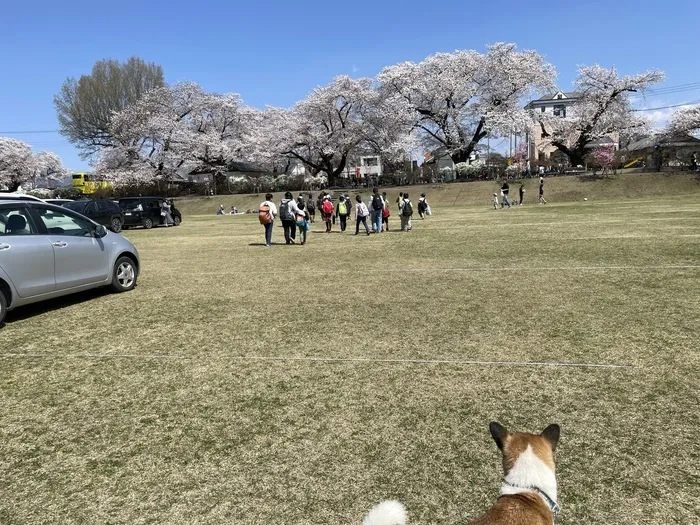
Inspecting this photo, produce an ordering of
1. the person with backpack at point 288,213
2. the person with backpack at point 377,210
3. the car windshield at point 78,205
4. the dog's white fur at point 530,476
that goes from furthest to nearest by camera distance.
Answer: the car windshield at point 78,205 → the person with backpack at point 377,210 → the person with backpack at point 288,213 → the dog's white fur at point 530,476

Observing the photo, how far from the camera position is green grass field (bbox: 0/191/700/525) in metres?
2.63

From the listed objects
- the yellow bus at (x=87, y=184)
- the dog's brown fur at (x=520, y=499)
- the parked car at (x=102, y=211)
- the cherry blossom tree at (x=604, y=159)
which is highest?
the yellow bus at (x=87, y=184)

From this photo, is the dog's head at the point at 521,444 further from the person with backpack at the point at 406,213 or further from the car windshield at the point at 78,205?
the car windshield at the point at 78,205

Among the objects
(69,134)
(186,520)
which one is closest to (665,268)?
(186,520)

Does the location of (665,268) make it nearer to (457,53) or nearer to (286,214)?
(286,214)

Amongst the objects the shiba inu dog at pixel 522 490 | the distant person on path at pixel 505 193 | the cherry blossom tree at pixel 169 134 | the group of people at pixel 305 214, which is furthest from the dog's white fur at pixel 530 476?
the cherry blossom tree at pixel 169 134

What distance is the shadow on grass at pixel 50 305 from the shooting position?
21.6ft

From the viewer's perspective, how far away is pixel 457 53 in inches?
1625

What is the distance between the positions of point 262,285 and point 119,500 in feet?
18.9

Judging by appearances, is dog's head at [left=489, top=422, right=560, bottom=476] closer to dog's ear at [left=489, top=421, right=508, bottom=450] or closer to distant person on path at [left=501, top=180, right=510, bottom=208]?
dog's ear at [left=489, top=421, right=508, bottom=450]

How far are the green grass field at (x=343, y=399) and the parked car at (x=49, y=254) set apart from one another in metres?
0.40

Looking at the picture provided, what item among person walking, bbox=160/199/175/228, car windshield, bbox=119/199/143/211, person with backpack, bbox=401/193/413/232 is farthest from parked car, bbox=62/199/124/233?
person with backpack, bbox=401/193/413/232

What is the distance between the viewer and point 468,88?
40719 mm

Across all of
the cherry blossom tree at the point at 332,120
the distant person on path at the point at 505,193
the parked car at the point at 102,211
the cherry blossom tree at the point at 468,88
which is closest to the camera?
the parked car at the point at 102,211
